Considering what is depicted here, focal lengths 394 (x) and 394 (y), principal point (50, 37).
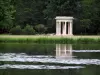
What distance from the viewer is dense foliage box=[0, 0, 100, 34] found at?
70688 millimetres

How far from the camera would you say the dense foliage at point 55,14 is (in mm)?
70688

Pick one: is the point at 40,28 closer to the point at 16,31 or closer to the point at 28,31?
the point at 28,31

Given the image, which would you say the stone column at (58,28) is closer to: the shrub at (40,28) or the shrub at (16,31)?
the shrub at (40,28)

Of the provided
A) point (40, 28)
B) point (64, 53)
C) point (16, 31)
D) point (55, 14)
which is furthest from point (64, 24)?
point (64, 53)

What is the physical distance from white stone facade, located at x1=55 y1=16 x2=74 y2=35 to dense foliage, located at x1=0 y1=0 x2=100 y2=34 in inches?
66.0

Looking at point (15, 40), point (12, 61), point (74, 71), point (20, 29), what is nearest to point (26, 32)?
point (20, 29)

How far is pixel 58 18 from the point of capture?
70750 mm

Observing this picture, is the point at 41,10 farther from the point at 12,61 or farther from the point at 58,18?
the point at 12,61

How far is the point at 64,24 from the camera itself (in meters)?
71.2

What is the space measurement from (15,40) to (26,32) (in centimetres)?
2125

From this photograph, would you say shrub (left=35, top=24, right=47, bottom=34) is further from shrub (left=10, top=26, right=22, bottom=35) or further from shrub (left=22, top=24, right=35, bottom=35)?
shrub (left=10, top=26, right=22, bottom=35)

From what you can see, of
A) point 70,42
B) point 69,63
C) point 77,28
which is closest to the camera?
point 69,63

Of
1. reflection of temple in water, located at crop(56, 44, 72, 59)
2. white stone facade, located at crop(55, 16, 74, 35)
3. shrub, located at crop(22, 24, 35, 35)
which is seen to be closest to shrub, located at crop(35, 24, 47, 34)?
shrub, located at crop(22, 24, 35, 35)

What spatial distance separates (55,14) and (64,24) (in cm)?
337
